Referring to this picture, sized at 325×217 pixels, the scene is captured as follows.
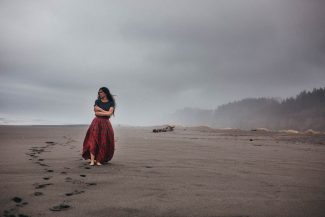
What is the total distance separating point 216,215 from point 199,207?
27 cm

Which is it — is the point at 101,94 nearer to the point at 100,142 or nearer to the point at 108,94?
the point at 108,94

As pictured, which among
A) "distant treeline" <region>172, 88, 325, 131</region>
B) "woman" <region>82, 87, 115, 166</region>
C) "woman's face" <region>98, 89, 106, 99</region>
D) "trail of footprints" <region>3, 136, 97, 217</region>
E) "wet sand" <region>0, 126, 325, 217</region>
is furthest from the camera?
"distant treeline" <region>172, 88, 325, 131</region>

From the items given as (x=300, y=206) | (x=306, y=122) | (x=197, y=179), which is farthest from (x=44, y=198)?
(x=306, y=122)

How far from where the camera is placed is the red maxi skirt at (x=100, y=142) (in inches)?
255

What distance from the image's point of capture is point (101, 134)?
263 inches

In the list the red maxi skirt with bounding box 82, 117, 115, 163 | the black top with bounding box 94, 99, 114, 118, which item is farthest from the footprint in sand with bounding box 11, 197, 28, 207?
the black top with bounding box 94, 99, 114, 118

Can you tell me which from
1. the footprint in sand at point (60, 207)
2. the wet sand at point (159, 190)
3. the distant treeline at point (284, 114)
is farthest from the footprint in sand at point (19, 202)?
the distant treeline at point (284, 114)

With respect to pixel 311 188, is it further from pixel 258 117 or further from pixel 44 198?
pixel 258 117

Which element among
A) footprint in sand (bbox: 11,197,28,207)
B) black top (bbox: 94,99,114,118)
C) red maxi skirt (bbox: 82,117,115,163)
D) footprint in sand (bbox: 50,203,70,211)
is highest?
black top (bbox: 94,99,114,118)

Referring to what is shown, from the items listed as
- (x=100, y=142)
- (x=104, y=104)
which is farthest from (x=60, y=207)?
(x=104, y=104)

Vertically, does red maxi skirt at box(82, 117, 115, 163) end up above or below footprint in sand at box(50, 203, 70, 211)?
above

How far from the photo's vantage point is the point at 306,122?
88188mm

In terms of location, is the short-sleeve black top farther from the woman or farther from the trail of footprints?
the trail of footprints

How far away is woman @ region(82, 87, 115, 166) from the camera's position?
6.48 metres
